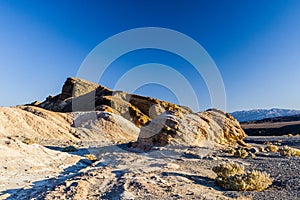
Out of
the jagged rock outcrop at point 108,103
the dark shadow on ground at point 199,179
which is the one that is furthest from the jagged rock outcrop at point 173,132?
the jagged rock outcrop at point 108,103

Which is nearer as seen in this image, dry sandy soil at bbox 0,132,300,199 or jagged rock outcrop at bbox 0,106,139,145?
dry sandy soil at bbox 0,132,300,199

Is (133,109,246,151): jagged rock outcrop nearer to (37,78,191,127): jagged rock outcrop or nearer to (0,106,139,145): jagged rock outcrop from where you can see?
(0,106,139,145): jagged rock outcrop

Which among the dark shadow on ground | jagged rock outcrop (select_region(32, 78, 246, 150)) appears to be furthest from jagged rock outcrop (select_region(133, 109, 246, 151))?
the dark shadow on ground

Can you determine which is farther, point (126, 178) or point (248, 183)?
point (126, 178)

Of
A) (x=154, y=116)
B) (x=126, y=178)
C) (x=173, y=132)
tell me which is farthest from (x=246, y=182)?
(x=154, y=116)

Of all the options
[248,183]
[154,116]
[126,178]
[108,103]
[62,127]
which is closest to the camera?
[248,183]

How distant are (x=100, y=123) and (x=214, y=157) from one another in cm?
1879

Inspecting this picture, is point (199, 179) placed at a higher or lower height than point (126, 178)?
lower

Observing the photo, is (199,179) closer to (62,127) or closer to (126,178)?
(126,178)

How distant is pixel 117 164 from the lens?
10.7 metres

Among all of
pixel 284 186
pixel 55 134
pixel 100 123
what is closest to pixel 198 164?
pixel 284 186

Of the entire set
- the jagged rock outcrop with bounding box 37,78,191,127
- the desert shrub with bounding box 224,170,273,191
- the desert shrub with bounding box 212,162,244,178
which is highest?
the jagged rock outcrop with bounding box 37,78,191,127

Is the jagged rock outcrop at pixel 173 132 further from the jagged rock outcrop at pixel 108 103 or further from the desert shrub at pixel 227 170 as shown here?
the jagged rock outcrop at pixel 108 103

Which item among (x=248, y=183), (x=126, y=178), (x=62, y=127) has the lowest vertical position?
(x=248, y=183)
